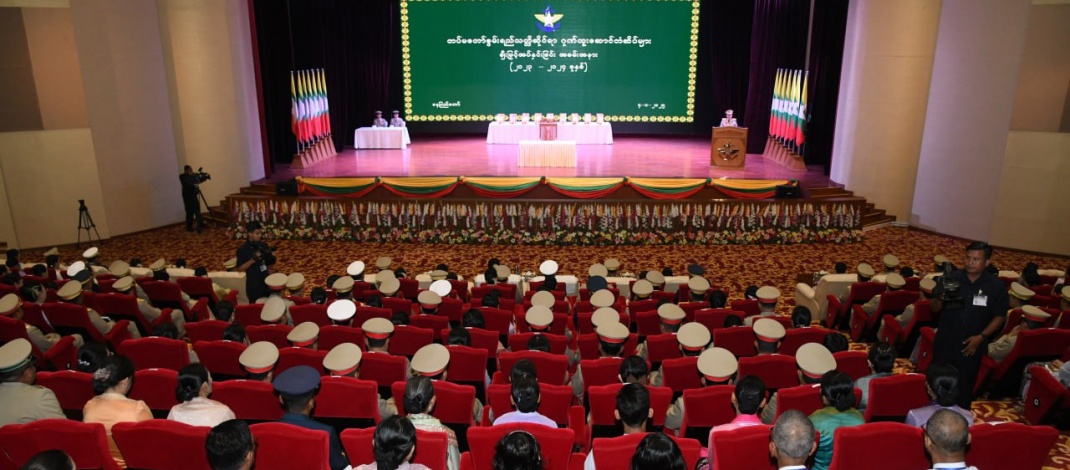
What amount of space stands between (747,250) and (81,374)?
8815mm

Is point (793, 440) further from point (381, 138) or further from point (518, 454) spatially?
point (381, 138)

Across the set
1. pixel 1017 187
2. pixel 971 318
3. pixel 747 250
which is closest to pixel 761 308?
pixel 971 318

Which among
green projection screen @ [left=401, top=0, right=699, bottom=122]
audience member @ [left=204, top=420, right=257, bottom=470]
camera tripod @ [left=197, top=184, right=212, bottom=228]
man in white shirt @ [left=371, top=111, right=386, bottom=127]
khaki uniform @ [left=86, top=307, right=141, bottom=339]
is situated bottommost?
camera tripod @ [left=197, top=184, right=212, bottom=228]

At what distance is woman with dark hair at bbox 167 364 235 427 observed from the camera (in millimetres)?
3527

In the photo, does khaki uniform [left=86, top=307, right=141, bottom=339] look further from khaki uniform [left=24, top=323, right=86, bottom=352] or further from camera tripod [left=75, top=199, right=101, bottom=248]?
camera tripod [left=75, top=199, right=101, bottom=248]

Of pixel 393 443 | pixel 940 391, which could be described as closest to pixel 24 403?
pixel 393 443

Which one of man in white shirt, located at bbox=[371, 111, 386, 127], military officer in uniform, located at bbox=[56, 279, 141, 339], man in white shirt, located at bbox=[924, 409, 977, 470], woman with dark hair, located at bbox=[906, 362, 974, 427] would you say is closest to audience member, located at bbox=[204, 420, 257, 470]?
man in white shirt, located at bbox=[924, 409, 977, 470]

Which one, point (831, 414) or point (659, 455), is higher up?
point (659, 455)

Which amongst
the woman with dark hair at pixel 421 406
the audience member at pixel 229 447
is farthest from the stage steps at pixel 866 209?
the audience member at pixel 229 447

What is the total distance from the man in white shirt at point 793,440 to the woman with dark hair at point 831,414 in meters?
0.73

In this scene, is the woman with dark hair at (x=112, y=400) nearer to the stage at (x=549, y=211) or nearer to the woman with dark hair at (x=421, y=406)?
the woman with dark hair at (x=421, y=406)

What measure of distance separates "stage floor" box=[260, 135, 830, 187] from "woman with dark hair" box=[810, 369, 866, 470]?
858 cm

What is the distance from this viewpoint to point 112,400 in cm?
370

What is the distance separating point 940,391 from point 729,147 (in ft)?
32.8
